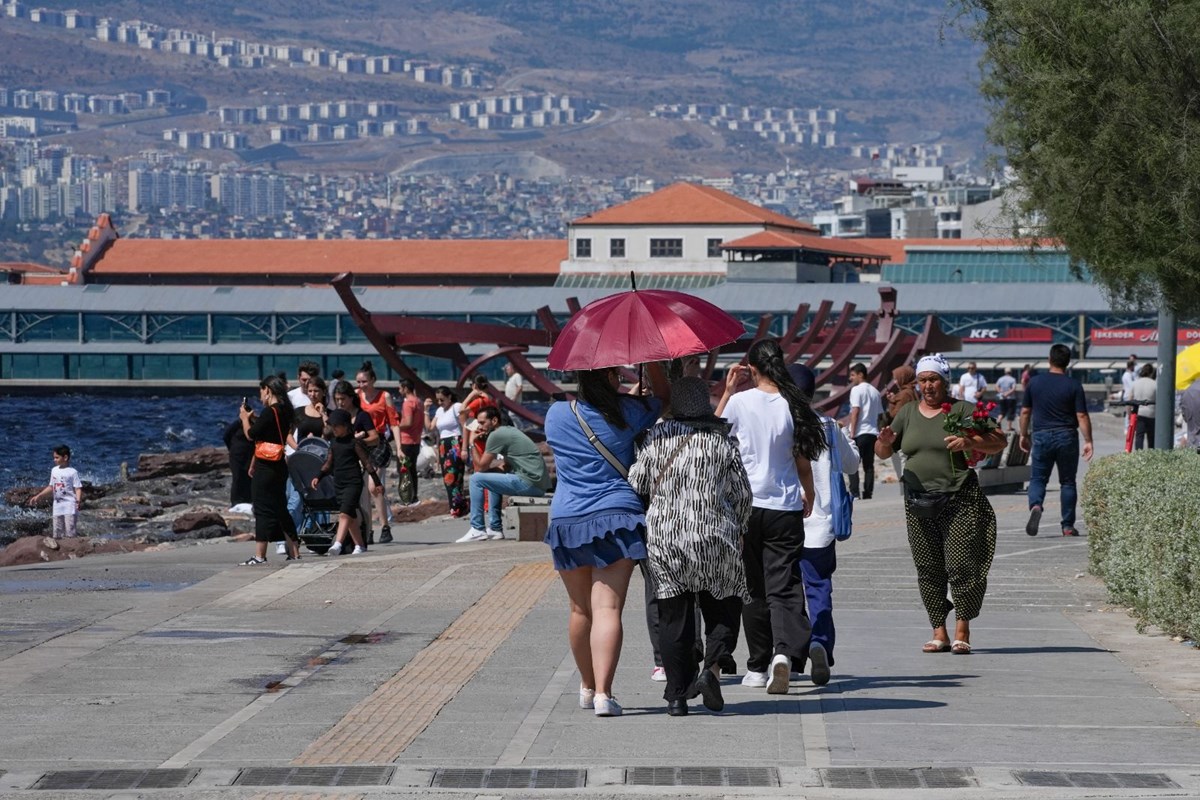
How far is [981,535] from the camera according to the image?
33.1 feet

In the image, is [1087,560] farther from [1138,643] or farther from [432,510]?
[432,510]

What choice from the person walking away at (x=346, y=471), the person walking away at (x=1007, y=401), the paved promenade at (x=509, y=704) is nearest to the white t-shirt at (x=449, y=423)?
the person walking away at (x=346, y=471)

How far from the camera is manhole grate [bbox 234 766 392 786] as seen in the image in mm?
6824

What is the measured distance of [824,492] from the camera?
947cm

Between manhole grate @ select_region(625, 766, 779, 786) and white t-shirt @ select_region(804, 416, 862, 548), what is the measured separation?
7.99 ft

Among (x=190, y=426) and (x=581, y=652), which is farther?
(x=190, y=426)

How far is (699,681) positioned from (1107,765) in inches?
68.8

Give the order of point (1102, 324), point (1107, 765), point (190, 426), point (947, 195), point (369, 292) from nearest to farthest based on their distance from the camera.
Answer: point (1107, 765), point (190, 426), point (1102, 324), point (369, 292), point (947, 195)

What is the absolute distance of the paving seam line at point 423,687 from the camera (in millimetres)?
7441

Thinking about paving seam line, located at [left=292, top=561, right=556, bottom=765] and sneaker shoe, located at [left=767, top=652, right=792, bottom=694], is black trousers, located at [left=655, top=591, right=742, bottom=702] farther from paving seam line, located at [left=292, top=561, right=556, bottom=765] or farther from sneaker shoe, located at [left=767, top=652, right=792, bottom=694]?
paving seam line, located at [left=292, top=561, right=556, bottom=765]

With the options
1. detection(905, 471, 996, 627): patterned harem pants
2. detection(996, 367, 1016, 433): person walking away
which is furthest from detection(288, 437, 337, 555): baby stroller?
detection(996, 367, 1016, 433): person walking away

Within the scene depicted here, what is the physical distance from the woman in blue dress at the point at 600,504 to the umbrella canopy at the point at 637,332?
0.30ft

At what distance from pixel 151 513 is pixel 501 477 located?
14.9 meters

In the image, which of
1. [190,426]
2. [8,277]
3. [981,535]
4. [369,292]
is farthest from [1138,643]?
[8,277]
